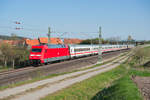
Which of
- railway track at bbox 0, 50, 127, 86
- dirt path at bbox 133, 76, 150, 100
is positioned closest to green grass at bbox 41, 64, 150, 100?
dirt path at bbox 133, 76, 150, 100

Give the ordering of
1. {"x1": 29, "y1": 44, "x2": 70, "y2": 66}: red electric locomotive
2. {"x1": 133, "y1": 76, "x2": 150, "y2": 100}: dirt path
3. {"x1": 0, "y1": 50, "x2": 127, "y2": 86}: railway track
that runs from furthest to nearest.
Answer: {"x1": 29, "y1": 44, "x2": 70, "y2": 66}: red electric locomotive
{"x1": 0, "y1": 50, "x2": 127, "y2": 86}: railway track
{"x1": 133, "y1": 76, "x2": 150, "y2": 100}: dirt path

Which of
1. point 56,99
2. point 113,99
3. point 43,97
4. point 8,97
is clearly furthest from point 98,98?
point 8,97

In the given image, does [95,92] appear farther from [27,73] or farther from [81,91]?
[27,73]

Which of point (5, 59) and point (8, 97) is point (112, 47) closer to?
point (5, 59)

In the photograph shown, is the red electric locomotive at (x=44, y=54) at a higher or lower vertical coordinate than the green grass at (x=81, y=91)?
higher

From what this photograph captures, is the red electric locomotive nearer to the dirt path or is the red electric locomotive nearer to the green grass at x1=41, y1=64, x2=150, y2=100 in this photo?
the green grass at x1=41, y1=64, x2=150, y2=100

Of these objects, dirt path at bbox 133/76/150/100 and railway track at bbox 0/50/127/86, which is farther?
railway track at bbox 0/50/127/86

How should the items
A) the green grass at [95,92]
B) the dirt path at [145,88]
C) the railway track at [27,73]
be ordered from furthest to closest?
the railway track at [27,73], the dirt path at [145,88], the green grass at [95,92]

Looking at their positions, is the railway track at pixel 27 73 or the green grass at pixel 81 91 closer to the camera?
the green grass at pixel 81 91

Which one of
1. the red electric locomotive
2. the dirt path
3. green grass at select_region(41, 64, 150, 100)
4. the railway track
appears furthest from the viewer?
the red electric locomotive

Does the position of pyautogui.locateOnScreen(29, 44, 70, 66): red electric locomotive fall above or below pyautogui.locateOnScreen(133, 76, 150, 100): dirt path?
above

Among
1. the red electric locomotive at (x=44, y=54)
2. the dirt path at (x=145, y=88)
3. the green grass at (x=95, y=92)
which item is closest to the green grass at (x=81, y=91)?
the green grass at (x=95, y=92)

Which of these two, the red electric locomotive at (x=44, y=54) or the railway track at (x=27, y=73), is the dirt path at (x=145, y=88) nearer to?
the railway track at (x=27, y=73)

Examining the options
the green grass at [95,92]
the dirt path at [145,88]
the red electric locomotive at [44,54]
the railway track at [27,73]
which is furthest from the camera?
the red electric locomotive at [44,54]
